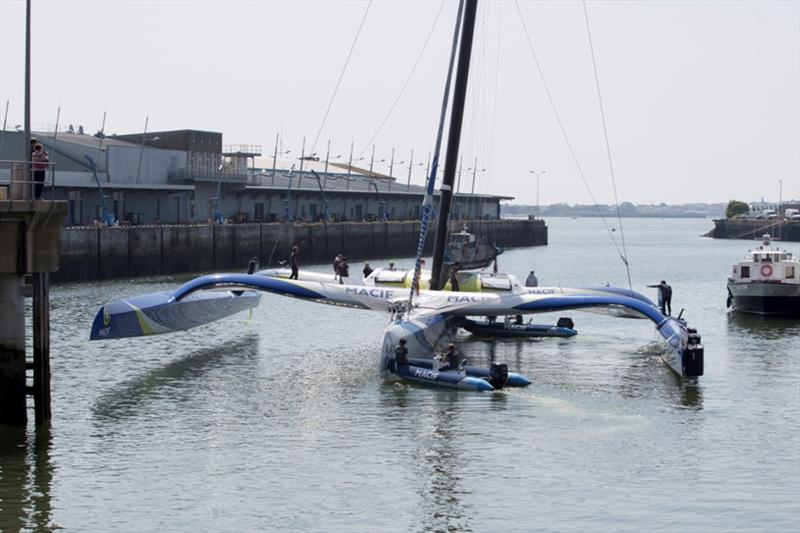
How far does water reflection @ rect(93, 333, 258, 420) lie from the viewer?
23.5m

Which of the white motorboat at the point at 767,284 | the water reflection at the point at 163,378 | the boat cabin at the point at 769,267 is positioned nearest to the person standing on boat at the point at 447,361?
the water reflection at the point at 163,378

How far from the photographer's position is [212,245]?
70.6 meters

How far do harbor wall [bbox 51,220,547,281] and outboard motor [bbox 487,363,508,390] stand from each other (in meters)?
19.7

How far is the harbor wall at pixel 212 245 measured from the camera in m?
58.6

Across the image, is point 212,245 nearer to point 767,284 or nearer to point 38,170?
point 767,284

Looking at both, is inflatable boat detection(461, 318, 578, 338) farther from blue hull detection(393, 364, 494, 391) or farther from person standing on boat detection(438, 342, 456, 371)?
blue hull detection(393, 364, 494, 391)

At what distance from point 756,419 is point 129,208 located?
195 ft

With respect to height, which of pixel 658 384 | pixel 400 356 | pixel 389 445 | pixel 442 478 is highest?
pixel 400 356

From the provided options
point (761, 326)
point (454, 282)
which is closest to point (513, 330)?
point (454, 282)

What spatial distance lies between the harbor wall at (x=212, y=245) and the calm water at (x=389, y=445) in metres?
17.1

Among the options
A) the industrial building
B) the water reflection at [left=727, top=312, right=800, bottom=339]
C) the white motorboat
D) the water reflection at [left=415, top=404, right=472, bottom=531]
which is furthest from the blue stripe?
the industrial building

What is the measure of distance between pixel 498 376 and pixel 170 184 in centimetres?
6038

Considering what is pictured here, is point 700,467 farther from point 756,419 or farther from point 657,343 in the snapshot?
point 657,343

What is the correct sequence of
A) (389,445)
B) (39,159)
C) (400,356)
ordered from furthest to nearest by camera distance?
(400,356) → (39,159) → (389,445)
